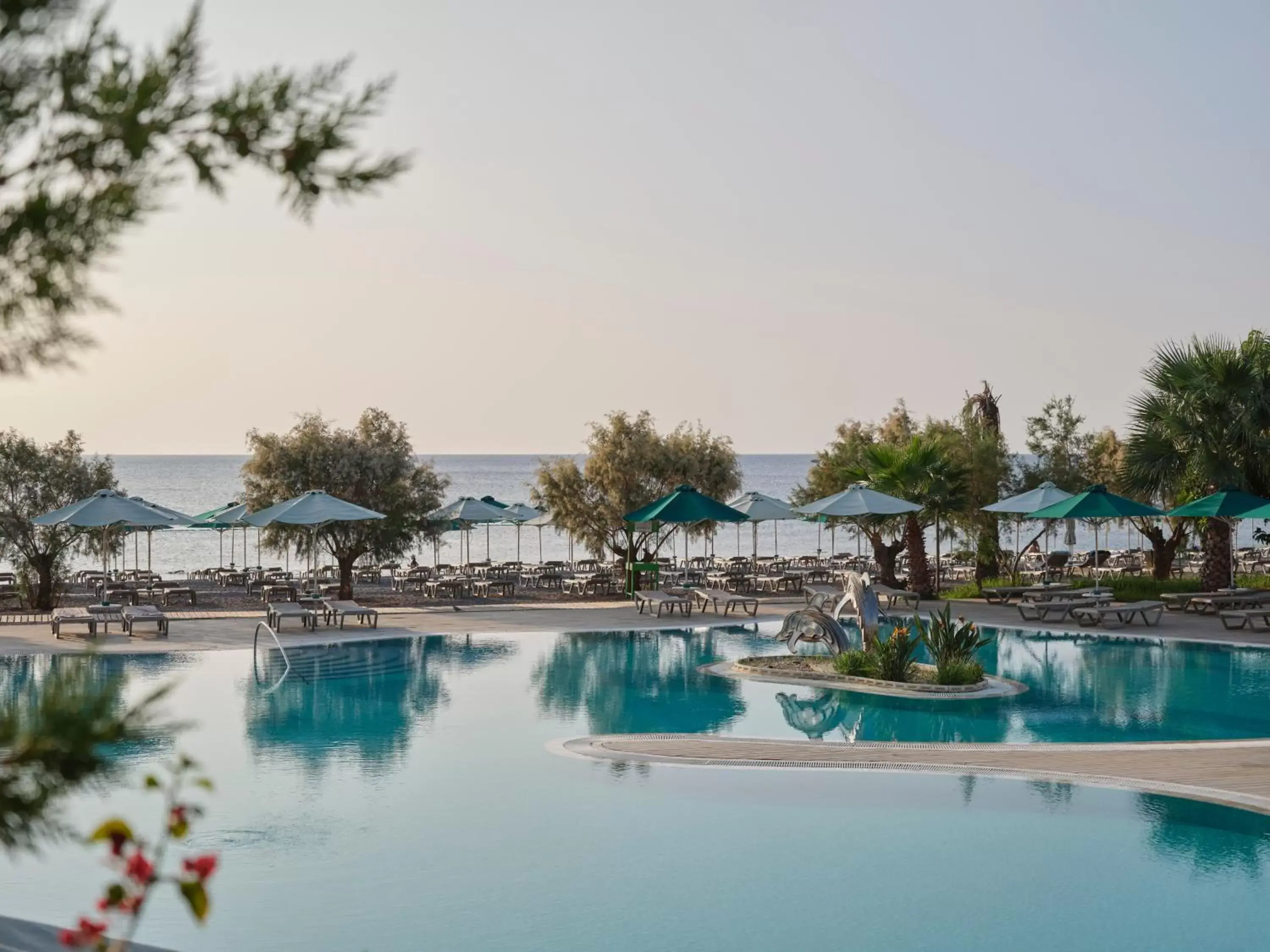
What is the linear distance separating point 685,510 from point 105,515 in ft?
34.1

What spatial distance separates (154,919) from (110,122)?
7123mm

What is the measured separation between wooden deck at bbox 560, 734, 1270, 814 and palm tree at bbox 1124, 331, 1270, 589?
12.5 m

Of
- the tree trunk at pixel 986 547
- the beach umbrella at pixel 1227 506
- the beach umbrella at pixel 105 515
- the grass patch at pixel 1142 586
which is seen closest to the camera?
the beach umbrella at pixel 1227 506

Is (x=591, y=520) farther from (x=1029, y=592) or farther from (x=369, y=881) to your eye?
(x=369, y=881)

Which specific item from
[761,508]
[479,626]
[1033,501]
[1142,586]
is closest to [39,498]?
[479,626]

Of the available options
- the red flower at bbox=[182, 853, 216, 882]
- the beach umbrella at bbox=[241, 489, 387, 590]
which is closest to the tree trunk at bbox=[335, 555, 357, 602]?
the beach umbrella at bbox=[241, 489, 387, 590]

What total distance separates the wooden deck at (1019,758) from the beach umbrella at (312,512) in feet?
34.2

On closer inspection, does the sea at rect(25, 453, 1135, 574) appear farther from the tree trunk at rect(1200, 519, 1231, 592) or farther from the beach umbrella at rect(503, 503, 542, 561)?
the tree trunk at rect(1200, 519, 1231, 592)

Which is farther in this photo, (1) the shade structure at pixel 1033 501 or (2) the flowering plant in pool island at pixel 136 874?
(1) the shade structure at pixel 1033 501

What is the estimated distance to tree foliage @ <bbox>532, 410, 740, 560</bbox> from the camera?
29719 mm

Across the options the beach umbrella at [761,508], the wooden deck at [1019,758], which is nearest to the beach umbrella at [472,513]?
the beach umbrella at [761,508]

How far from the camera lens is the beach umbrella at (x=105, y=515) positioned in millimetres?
23344

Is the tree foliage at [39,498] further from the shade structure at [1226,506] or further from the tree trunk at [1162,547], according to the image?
the tree trunk at [1162,547]

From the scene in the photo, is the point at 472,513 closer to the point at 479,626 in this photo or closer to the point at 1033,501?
the point at 479,626
